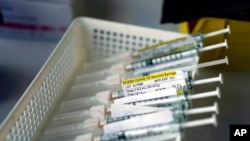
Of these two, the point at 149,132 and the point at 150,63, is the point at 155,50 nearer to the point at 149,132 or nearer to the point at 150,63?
the point at 150,63

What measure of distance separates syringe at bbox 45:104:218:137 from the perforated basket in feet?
0.18

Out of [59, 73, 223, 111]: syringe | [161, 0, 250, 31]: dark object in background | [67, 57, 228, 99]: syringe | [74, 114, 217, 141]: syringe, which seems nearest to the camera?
[74, 114, 217, 141]: syringe

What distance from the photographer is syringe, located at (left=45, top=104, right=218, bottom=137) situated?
0.54 meters

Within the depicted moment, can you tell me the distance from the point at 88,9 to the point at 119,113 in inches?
21.1

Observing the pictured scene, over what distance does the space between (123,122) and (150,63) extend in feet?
0.67

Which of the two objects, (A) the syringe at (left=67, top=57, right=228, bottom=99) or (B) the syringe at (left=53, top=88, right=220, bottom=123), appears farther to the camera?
(A) the syringe at (left=67, top=57, right=228, bottom=99)

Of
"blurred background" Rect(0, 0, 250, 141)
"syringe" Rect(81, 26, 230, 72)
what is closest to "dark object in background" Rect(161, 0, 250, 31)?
"blurred background" Rect(0, 0, 250, 141)

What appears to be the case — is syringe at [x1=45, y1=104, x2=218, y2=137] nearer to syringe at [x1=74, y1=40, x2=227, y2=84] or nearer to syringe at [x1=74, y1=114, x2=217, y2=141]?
syringe at [x1=74, y1=114, x2=217, y2=141]

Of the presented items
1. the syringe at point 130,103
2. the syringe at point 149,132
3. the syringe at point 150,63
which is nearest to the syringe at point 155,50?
the syringe at point 150,63

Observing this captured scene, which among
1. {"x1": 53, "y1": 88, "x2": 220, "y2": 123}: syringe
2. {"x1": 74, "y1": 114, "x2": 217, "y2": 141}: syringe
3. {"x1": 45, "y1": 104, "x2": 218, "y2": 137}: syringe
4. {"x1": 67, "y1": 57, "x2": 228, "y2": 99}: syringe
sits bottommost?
{"x1": 74, "y1": 114, "x2": 217, "y2": 141}: syringe

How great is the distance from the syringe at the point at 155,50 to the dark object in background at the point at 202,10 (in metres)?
0.14

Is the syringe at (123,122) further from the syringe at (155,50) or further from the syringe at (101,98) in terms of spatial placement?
the syringe at (155,50)

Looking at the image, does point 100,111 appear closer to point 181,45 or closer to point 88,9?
point 181,45

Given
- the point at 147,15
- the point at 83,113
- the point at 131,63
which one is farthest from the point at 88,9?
the point at 83,113
